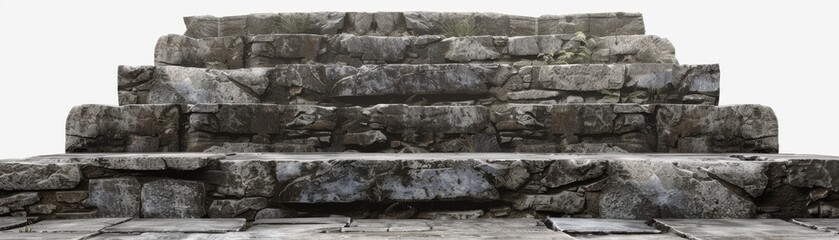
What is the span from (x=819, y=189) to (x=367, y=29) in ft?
14.3

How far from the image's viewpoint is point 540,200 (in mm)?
5191

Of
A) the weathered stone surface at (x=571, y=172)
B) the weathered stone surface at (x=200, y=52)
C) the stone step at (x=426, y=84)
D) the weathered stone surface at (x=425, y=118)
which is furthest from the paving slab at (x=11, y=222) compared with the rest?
the weathered stone surface at (x=571, y=172)

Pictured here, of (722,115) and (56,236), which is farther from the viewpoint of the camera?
(722,115)

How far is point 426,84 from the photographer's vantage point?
7.11 m

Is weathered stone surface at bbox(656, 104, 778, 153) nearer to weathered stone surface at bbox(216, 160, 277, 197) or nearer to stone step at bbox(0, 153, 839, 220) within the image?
stone step at bbox(0, 153, 839, 220)

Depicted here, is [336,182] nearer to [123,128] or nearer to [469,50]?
[123,128]

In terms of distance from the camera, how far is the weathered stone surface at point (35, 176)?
16.7ft

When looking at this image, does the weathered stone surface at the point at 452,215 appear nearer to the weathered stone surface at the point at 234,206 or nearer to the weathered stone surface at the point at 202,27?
the weathered stone surface at the point at 234,206

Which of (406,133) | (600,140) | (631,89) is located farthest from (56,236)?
(631,89)

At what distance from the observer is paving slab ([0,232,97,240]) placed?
423 centimetres

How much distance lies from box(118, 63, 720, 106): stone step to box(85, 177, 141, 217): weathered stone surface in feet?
6.80

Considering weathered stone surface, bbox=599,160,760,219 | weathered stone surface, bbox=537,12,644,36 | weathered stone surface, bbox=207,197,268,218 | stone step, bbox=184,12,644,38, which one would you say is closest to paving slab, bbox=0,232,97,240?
weathered stone surface, bbox=207,197,268,218

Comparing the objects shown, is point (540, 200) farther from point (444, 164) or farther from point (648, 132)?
point (648, 132)

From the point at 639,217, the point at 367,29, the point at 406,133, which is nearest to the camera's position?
the point at 639,217
